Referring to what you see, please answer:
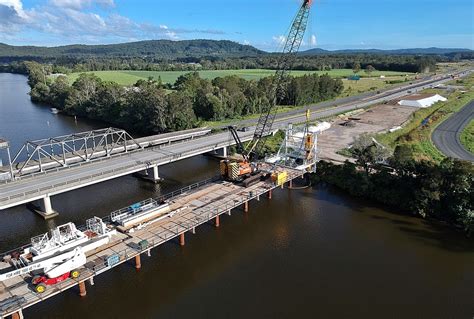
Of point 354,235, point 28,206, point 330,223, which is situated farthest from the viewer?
point 28,206

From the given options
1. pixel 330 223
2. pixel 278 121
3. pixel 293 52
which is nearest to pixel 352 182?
pixel 330 223

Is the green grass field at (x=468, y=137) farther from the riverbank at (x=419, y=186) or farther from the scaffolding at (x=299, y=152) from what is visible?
the scaffolding at (x=299, y=152)

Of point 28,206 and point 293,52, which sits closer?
point 28,206

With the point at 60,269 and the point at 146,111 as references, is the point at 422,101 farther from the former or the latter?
the point at 60,269

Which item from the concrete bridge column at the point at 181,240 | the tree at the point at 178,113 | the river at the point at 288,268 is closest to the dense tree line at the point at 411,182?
the river at the point at 288,268

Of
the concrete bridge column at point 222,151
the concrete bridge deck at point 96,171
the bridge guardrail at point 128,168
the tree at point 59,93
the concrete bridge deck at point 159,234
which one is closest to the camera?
the concrete bridge deck at point 159,234

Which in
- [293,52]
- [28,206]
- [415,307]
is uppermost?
[293,52]

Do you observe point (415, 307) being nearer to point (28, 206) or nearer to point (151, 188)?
point (151, 188)
